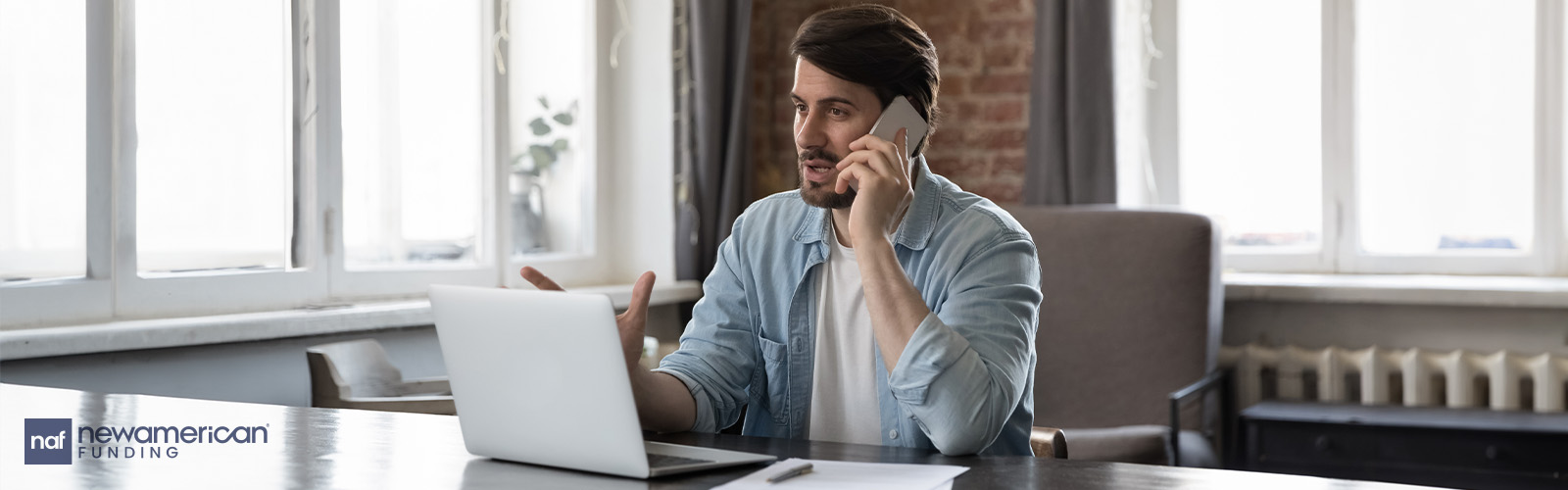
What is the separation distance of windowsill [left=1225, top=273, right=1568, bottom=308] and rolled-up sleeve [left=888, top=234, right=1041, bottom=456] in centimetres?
200

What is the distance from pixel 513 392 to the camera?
1.25 meters

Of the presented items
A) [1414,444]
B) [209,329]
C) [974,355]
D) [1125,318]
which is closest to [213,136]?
[209,329]

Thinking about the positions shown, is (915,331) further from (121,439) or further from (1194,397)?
(1194,397)

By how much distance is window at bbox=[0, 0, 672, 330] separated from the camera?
2.33 m

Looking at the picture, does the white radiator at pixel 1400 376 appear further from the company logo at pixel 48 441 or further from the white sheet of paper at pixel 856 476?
the company logo at pixel 48 441

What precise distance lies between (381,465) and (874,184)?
0.66m

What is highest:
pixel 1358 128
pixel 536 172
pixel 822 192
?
pixel 1358 128

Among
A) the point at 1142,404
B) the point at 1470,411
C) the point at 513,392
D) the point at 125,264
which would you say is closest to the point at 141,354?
the point at 125,264

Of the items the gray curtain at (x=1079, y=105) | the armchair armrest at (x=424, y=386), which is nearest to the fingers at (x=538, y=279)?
the armchair armrest at (x=424, y=386)

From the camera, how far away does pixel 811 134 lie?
1.74 metres

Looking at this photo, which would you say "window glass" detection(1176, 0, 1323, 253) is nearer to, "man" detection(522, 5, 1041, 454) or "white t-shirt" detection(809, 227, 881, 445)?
"man" detection(522, 5, 1041, 454)

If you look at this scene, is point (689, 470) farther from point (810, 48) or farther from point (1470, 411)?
point (1470, 411)

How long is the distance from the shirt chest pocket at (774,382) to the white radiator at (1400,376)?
2078mm

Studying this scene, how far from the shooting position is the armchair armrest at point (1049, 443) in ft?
5.49
